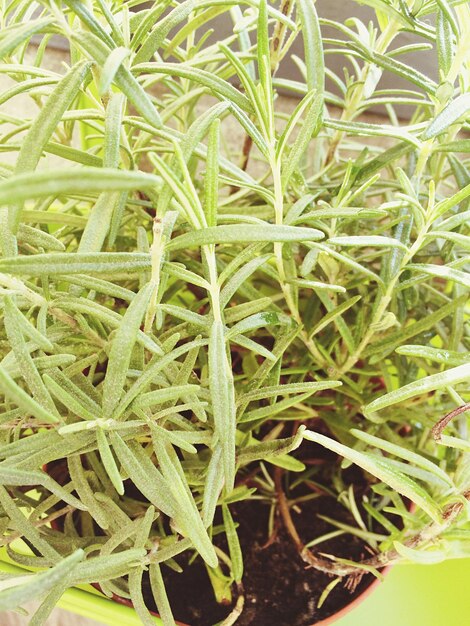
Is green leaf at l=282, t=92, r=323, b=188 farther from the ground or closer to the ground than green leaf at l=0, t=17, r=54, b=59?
closer to the ground

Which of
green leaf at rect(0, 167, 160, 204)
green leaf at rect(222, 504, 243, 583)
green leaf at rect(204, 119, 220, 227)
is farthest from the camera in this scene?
green leaf at rect(222, 504, 243, 583)

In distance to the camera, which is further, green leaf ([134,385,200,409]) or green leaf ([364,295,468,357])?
green leaf ([364,295,468,357])

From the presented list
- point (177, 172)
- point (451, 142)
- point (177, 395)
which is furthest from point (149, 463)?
point (451, 142)

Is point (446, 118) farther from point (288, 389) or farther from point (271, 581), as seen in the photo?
point (271, 581)

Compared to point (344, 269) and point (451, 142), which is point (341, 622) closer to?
point (344, 269)

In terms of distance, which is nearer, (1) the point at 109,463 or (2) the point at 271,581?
(1) the point at 109,463

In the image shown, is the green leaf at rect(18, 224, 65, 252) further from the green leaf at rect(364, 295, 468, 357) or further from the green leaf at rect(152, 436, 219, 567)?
the green leaf at rect(364, 295, 468, 357)

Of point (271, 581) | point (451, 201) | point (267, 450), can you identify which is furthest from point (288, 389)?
point (271, 581)

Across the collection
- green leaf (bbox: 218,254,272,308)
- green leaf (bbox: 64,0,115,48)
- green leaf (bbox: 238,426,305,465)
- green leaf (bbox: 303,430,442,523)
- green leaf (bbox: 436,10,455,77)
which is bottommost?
green leaf (bbox: 238,426,305,465)

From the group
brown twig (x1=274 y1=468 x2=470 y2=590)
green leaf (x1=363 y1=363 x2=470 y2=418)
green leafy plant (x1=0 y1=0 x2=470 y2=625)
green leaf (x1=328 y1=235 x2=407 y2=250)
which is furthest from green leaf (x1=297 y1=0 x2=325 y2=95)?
brown twig (x1=274 y1=468 x2=470 y2=590)
